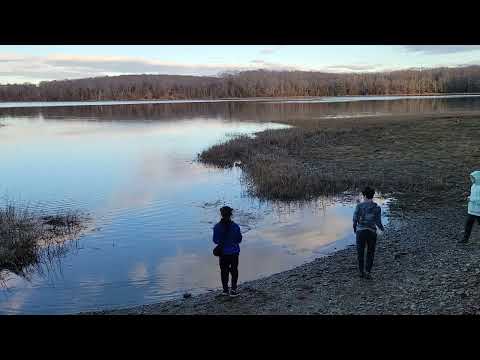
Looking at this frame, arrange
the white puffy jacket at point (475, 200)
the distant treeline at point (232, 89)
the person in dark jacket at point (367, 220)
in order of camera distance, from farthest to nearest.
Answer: the distant treeline at point (232, 89)
the white puffy jacket at point (475, 200)
the person in dark jacket at point (367, 220)

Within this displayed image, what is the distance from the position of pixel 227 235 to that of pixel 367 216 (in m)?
2.89

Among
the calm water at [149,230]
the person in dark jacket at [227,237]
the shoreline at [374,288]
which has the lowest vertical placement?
the calm water at [149,230]

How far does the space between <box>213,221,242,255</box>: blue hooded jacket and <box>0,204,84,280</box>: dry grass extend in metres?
7.11

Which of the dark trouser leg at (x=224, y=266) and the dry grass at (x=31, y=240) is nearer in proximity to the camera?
the dark trouser leg at (x=224, y=266)

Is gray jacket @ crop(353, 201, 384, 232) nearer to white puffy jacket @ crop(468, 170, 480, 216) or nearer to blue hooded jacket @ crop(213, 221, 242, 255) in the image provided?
blue hooded jacket @ crop(213, 221, 242, 255)

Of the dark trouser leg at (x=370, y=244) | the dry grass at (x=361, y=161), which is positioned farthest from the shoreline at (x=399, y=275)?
the dark trouser leg at (x=370, y=244)

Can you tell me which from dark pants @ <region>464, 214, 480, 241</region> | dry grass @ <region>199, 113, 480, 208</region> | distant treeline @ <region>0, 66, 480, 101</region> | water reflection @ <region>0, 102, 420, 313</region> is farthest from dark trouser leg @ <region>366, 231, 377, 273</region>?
distant treeline @ <region>0, 66, 480, 101</region>

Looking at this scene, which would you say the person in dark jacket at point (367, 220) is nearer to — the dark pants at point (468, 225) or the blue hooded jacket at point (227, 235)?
the blue hooded jacket at point (227, 235)

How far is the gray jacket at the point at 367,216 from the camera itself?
8453 millimetres

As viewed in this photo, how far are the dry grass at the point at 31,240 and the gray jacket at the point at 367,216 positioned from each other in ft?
31.2

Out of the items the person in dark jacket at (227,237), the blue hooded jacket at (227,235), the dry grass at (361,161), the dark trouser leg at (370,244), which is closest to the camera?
the person in dark jacket at (227,237)
